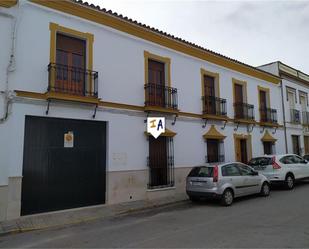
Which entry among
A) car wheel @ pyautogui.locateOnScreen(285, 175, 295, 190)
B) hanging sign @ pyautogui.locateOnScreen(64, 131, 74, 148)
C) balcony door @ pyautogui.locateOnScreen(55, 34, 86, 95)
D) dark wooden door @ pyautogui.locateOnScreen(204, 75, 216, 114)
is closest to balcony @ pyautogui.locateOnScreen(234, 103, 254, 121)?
dark wooden door @ pyautogui.locateOnScreen(204, 75, 216, 114)

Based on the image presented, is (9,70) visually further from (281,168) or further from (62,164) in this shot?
Result: (281,168)

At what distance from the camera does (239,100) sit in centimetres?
1698

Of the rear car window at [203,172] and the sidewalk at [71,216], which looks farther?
the rear car window at [203,172]

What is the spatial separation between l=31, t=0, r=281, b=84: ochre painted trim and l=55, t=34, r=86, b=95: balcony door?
36.2 inches

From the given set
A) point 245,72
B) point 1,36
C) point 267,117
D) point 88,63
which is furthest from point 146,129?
point 267,117

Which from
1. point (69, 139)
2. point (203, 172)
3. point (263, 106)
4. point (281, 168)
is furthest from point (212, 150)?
point (69, 139)

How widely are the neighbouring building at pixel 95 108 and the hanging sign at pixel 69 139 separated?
0.03 meters

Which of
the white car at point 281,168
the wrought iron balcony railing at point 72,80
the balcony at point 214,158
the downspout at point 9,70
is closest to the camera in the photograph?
the downspout at point 9,70

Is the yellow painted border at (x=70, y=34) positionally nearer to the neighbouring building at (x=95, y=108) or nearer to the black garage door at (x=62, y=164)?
the neighbouring building at (x=95, y=108)

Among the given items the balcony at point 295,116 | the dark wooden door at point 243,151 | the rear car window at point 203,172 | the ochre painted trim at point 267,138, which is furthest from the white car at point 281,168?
the balcony at point 295,116

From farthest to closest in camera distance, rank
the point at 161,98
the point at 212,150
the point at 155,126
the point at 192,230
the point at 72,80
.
Result: the point at 212,150, the point at 161,98, the point at 155,126, the point at 72,80, the point at 192,230

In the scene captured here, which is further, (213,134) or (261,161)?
(213,134)

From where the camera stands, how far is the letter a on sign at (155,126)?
12.0 m

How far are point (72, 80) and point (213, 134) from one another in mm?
7325
